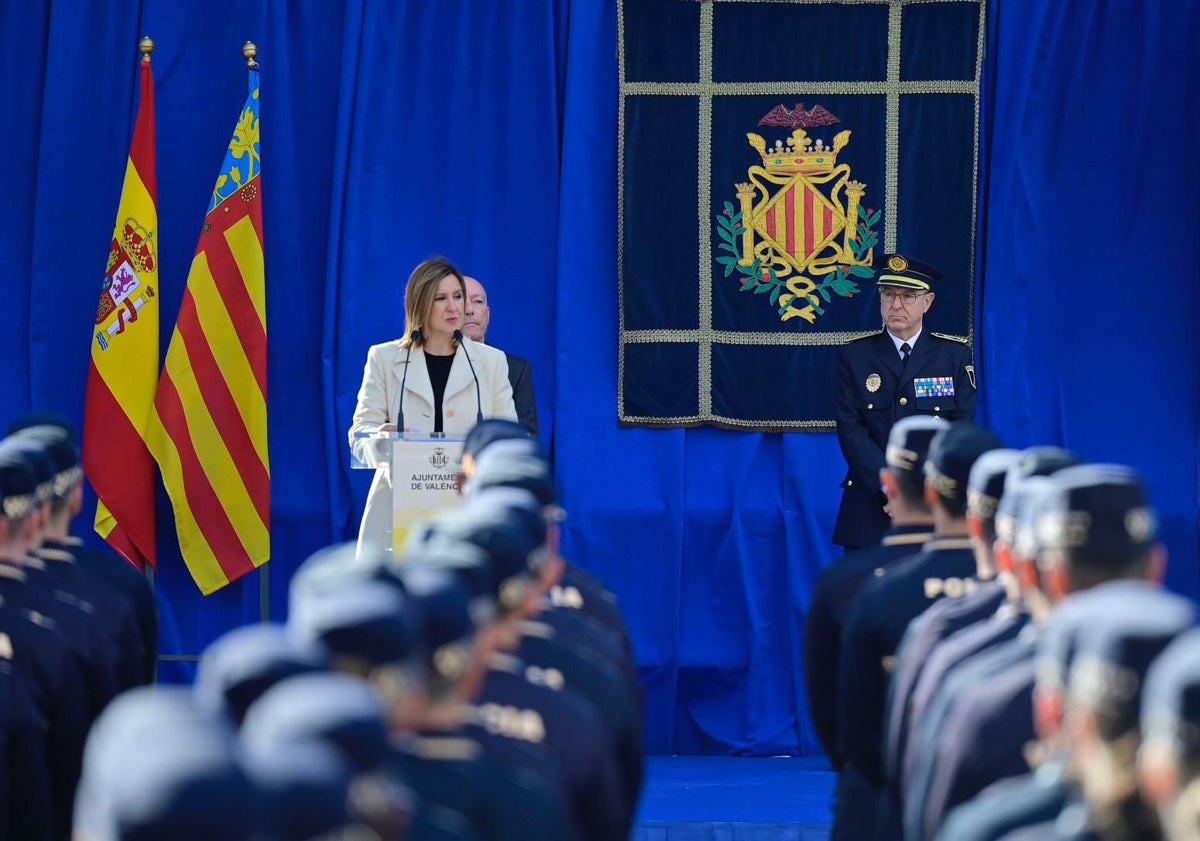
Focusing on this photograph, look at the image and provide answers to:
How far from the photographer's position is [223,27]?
796 centimetres

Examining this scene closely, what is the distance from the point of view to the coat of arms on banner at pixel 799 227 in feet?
25.9

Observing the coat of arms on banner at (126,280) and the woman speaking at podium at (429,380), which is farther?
the coat of arms on banner at (126,280)

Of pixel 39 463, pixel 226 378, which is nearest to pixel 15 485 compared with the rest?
pixel 39 463

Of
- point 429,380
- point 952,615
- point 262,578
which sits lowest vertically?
point 262,578

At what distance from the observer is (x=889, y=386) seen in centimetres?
692

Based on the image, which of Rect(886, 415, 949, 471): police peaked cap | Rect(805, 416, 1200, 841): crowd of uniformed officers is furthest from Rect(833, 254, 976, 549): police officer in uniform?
Rect(886, 415, 949, 471): police peaked cap

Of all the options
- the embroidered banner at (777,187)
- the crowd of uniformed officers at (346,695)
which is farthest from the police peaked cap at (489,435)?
the embroidered banner at (777,187)

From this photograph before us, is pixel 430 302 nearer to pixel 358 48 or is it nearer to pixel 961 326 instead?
pixel 358 48

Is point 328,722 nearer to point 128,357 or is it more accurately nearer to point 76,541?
point 76,541

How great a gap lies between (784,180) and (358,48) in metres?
1.77

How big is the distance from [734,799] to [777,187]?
245 cm

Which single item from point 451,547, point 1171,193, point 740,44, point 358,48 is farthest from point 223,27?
point 451,547

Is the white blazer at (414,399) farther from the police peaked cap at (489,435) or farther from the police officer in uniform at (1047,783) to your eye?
the police officer in uniform at (1047,783)

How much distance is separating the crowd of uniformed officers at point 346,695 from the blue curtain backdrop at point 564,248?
8.71ft
